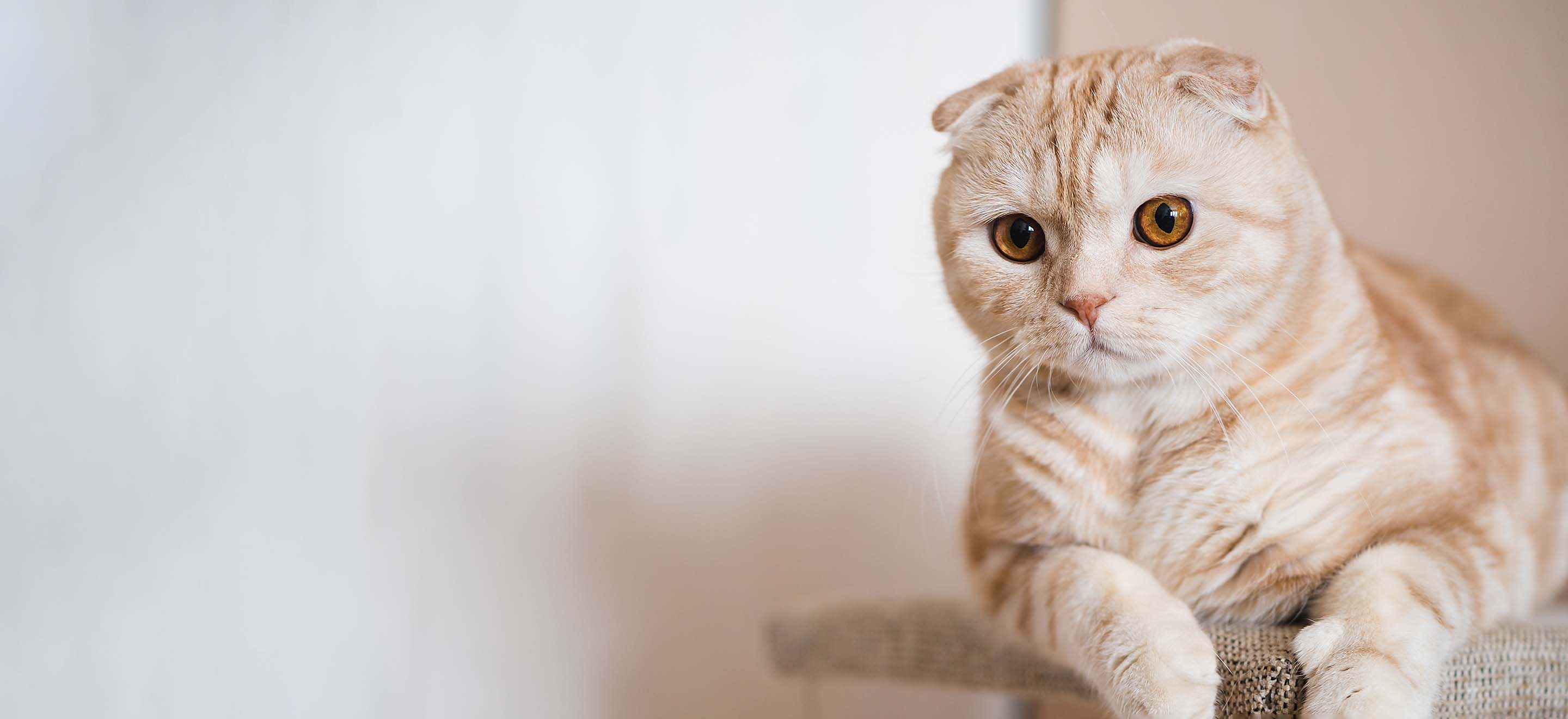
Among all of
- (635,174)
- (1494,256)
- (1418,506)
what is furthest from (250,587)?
(1494,256)

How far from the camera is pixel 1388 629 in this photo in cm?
84

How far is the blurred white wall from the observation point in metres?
1.39

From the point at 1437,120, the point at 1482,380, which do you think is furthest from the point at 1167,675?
the point at 1437,120

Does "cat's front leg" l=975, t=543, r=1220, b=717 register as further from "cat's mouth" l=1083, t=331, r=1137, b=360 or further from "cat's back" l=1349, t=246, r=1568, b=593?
"cat's back" l=1349, t=246, r=1568, b=593

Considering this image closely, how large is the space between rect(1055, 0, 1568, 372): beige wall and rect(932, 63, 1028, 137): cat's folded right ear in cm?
68

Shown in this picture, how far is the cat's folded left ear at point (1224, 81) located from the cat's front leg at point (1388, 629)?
0.43 metres

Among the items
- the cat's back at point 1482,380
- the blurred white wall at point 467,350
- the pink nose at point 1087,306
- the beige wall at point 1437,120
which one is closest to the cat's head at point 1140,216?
the pink nose at point 1087,306

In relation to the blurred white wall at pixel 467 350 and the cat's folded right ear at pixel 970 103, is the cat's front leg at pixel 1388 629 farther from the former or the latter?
the blurred white wall at pixel 467 350

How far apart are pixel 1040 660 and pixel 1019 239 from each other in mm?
483

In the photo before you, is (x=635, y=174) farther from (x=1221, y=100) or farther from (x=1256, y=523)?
(x=1256, y=523)

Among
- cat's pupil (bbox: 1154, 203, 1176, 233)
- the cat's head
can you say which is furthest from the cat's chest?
cat's pupil (bbox: 1154, 203, 1176, 233)

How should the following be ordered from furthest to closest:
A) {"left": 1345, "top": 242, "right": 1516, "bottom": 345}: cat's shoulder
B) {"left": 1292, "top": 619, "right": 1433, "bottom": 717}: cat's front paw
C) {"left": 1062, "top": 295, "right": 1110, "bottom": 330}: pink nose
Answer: {"left": 1345, "top": 242, "right": 1516, "bottom": 345}: cat's shoulder, {"left": 1062, "top": 295, "right": 1110, "bottom": 330}: pink nose, {"left": 1292, "top": 619, "right": 1433, "bottom": 717}: cat's front paw

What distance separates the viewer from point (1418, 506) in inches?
38.4

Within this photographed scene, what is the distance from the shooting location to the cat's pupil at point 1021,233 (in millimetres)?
991
